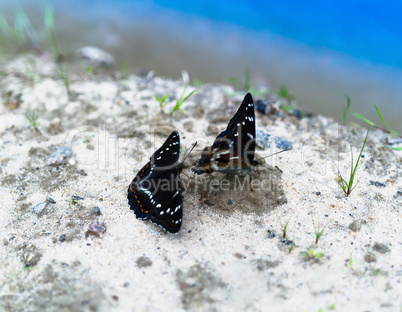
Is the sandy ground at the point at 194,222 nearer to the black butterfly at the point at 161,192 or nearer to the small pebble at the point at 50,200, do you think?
the small pebble at the point at 50,200

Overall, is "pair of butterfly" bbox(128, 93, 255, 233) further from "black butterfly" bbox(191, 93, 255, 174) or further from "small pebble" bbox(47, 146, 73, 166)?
"small pebble" bbox(47, 146, 73, 166)

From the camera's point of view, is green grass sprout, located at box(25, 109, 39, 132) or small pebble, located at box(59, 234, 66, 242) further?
green grass sprout, located at box(25, 109, 39, 132)

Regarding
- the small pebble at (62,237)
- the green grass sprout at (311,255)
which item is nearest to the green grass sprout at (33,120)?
the small pebble at (62,237)

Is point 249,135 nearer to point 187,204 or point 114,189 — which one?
point 187,204

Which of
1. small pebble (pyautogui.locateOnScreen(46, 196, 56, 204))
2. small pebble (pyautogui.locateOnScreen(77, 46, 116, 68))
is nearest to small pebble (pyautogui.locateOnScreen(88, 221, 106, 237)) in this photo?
small pebble (pyautogui.locateOnScreen(46, 196, 56, 204))

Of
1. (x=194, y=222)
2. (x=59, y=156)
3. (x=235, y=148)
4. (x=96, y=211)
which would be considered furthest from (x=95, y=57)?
(x=194, y=222)

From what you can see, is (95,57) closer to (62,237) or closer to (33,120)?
(33,120)
